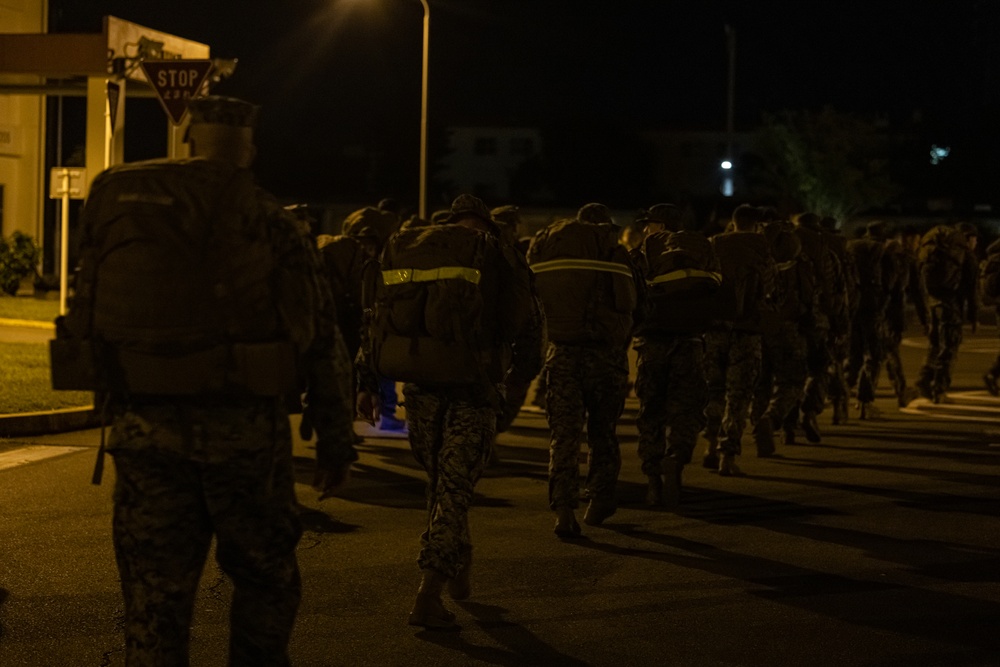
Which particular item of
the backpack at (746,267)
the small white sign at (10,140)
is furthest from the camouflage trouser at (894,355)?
the small white sign at (10,140)

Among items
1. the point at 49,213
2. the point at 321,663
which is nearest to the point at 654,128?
the point at 49,213

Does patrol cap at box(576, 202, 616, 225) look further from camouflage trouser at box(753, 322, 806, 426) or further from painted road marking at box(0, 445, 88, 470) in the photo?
painted road marking at box(0, 445, 88, 470)

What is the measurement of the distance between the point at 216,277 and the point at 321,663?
2.19 m

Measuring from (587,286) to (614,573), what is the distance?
1.79 meters

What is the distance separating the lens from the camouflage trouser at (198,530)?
14.1 ft

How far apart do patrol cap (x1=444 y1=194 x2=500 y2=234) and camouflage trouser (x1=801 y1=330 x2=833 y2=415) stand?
6.80 metres

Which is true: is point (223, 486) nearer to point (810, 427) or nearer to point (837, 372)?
point (810, 427)

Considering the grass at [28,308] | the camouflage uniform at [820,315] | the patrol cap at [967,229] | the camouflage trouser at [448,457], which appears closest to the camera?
the camouflage trouser at [448,457]

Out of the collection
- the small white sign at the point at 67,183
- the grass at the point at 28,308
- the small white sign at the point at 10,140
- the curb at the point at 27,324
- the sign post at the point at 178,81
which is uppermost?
the small white sign at the point at 10,140

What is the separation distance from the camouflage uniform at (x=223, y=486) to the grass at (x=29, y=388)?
7909 mm

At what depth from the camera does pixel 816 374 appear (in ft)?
43.9

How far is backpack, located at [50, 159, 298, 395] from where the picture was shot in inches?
165

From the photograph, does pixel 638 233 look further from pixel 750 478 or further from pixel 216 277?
pixel 216 277

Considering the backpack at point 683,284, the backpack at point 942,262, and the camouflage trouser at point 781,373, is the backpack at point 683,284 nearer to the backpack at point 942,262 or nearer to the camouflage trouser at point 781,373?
the camouflage trouser at point 781,373
